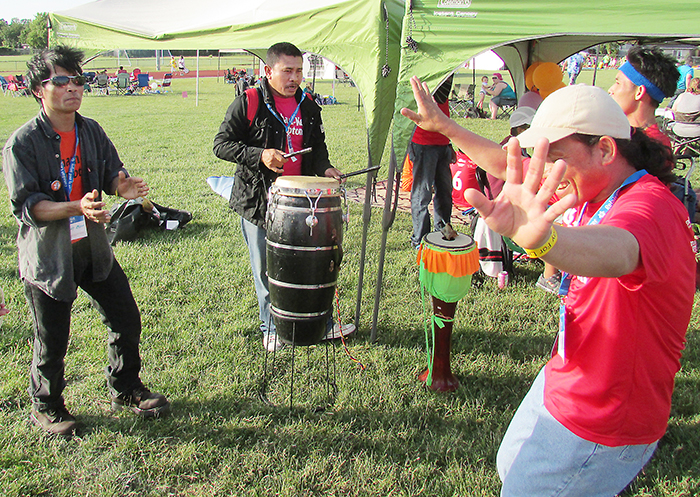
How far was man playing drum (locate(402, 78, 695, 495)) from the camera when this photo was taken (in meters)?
1.33

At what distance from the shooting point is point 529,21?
119 inches

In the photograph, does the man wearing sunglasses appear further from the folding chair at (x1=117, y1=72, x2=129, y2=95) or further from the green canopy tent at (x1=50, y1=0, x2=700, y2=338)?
the folding chair at (x1=117, y1=72, x2=129, y2=95)

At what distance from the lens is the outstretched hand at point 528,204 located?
127 centimetres

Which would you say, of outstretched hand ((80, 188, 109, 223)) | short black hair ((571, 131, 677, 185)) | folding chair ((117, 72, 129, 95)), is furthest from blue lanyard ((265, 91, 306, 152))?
folding chair ((117, 72, 129, 95))

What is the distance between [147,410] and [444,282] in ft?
6.45

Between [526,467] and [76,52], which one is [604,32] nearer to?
[526,467]

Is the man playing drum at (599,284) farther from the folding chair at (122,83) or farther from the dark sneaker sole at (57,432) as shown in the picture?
the folding chair at (122,83)

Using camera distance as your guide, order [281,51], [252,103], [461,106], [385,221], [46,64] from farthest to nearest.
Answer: [461,106] → [385,221] → [252,103] → [281,51] → [46,64]

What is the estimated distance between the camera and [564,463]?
1.71m

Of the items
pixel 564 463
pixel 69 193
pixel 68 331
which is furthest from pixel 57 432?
pixel 564 463

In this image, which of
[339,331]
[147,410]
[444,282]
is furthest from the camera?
[339,331]

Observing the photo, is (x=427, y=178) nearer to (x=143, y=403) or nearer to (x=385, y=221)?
(x=385, y=221)

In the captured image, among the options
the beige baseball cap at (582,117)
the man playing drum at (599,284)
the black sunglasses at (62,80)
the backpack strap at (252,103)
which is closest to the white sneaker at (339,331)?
the backpack strap at (252,103)

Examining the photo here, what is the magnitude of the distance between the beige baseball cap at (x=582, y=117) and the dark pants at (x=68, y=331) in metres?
2.40
